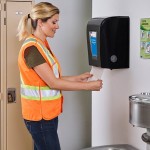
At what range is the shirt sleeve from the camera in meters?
2.22

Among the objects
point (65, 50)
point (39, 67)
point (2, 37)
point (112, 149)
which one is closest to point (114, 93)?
point (112, 149)

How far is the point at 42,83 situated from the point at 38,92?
0.22ft

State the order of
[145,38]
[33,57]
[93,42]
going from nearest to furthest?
[145,38] < [33,57] < [93,42]

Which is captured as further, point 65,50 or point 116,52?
point 65,50

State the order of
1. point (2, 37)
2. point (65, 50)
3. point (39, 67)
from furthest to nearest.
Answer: point (65, 50), point (2, 37), point (39, 67)

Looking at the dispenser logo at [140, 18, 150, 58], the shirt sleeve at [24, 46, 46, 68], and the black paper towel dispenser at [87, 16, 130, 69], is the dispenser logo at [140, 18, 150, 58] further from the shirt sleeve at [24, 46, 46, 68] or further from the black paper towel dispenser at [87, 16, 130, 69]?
the shirt sleeve at [24, 46, 46, 68]

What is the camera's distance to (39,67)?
2.22 m

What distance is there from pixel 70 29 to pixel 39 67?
40.7 inches

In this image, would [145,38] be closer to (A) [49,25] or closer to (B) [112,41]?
(B) [112,41]

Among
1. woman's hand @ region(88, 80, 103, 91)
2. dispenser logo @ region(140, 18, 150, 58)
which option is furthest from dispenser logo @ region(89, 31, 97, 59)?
dispenser logo @ region(140, 18, 150, 58)

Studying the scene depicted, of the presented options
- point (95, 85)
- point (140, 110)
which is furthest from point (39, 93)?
point (140, 110)

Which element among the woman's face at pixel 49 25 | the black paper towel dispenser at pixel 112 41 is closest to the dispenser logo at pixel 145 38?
the black paper towel dispenser at pixel 112 41

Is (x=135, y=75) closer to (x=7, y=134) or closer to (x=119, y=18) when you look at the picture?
(x=119, y=18)

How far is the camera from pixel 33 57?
223 cm
